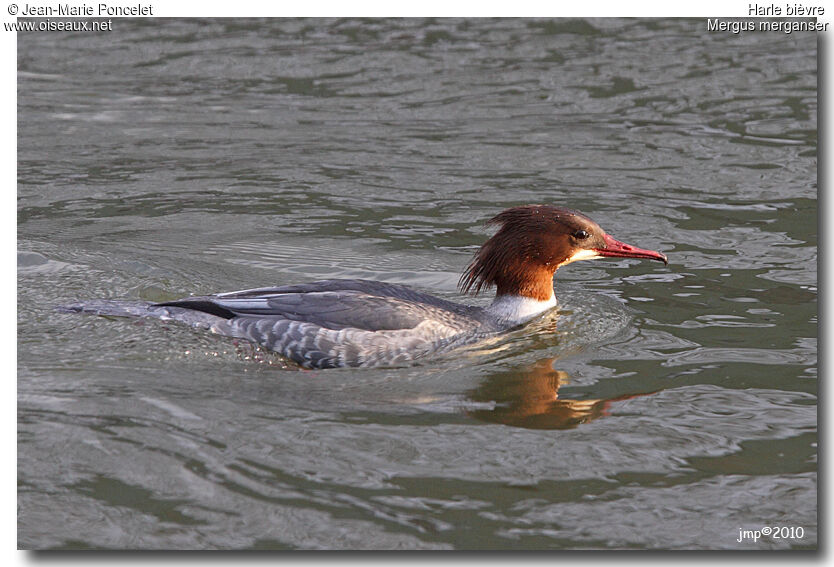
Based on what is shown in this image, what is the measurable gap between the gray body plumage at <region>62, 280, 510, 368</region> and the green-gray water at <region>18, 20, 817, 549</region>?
0.54 feet

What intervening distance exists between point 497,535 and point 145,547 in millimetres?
1702

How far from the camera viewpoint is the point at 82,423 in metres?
6.32

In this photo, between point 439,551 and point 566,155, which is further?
Result: point 566,155

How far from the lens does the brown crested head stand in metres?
8.13

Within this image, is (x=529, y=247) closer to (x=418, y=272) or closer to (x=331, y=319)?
(x=418, y=272)

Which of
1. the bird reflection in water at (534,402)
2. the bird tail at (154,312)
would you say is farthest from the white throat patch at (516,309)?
the bird tail at (154,312)

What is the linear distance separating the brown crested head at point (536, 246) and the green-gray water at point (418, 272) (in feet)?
1.47

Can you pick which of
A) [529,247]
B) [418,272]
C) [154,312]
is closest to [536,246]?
[529,247]

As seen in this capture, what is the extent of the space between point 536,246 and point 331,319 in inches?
66.8

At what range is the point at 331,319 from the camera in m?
7.57

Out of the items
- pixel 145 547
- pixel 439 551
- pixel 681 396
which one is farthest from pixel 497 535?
pixel 681 396

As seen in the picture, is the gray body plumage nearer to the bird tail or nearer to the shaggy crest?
the bird tail

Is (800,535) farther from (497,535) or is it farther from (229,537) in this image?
(229,537)

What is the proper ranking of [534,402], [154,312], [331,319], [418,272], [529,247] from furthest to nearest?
[418,272], [529,247], [154,312], [331,319], [534,402]
